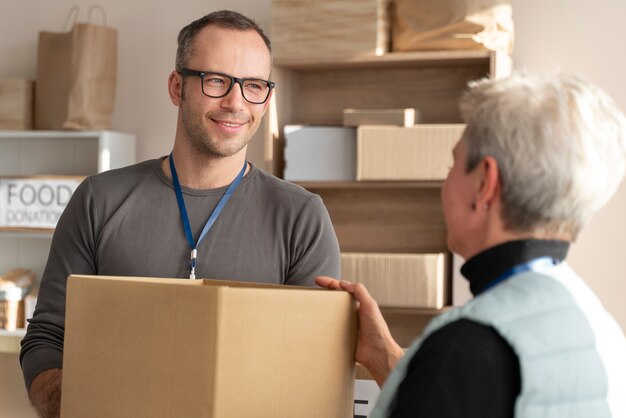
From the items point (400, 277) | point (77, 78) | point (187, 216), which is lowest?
point (400, 277)

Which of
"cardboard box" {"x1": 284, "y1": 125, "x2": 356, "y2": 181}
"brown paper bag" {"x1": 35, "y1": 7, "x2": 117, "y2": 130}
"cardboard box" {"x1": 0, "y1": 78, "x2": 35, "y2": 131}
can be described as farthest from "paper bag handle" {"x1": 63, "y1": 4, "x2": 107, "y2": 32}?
"cardboard box" {"x1": 284, "y1": 125, "x2": 356, "y2": 181}

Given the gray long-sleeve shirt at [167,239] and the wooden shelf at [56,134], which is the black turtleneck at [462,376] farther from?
the wooden shelf at [56,134]

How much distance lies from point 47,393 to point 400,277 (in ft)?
6.05

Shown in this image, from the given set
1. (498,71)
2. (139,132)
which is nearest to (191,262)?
(498,71)

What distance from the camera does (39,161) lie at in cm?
395

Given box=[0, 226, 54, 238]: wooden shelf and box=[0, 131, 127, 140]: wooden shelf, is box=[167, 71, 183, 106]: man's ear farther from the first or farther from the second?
box=[0, 226, 54, 238]: wooden shelf

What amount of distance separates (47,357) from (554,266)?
951mm

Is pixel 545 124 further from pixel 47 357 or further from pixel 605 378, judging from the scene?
pixel 47 357

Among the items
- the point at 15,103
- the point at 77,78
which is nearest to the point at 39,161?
the point at 15,103

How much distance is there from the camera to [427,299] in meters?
3.13

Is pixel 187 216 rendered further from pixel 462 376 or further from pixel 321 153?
pixel 321 153

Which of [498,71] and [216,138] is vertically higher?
[498,71]

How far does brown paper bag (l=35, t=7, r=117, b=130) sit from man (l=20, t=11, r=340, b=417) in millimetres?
1928

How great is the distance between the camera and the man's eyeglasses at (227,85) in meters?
1.69
